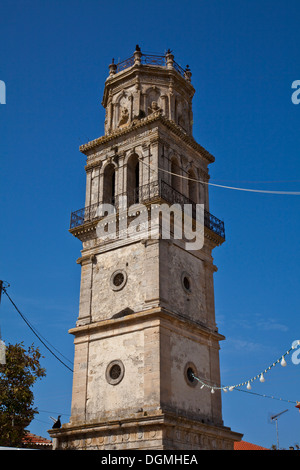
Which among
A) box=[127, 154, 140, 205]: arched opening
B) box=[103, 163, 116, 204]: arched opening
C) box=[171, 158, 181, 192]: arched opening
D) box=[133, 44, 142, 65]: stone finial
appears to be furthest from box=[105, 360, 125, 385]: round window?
box=[133, 44, 142, 65]: stone finial

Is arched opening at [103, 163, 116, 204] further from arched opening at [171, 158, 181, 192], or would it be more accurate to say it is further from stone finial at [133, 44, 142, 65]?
stone finial at [133, 44, 142, 65]

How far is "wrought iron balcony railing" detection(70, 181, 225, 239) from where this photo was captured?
2681 centimetres

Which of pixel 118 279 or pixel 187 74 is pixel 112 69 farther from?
pixel 118 279

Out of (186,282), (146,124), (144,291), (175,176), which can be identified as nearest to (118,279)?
(144,291)

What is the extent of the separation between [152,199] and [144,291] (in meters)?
4.09

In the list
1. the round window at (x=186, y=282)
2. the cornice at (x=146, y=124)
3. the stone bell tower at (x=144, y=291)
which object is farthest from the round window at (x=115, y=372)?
the cornice at (x=146, y=124)

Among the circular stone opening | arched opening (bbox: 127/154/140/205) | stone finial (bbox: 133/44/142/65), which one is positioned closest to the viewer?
the circular stone opening

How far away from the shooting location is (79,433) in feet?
79.5

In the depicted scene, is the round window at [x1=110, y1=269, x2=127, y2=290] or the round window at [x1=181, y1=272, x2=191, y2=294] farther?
the round window at [x1=181, y1=272, x2=191, y2=294]

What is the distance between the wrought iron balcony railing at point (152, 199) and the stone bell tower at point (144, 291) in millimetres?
62

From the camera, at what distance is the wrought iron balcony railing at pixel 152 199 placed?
26.8 meters

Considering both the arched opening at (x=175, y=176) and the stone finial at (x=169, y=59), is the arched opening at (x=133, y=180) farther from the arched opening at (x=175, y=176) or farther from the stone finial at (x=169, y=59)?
the stone finial at (x=169, y=59)

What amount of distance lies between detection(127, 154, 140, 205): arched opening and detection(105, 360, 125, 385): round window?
7325mm
